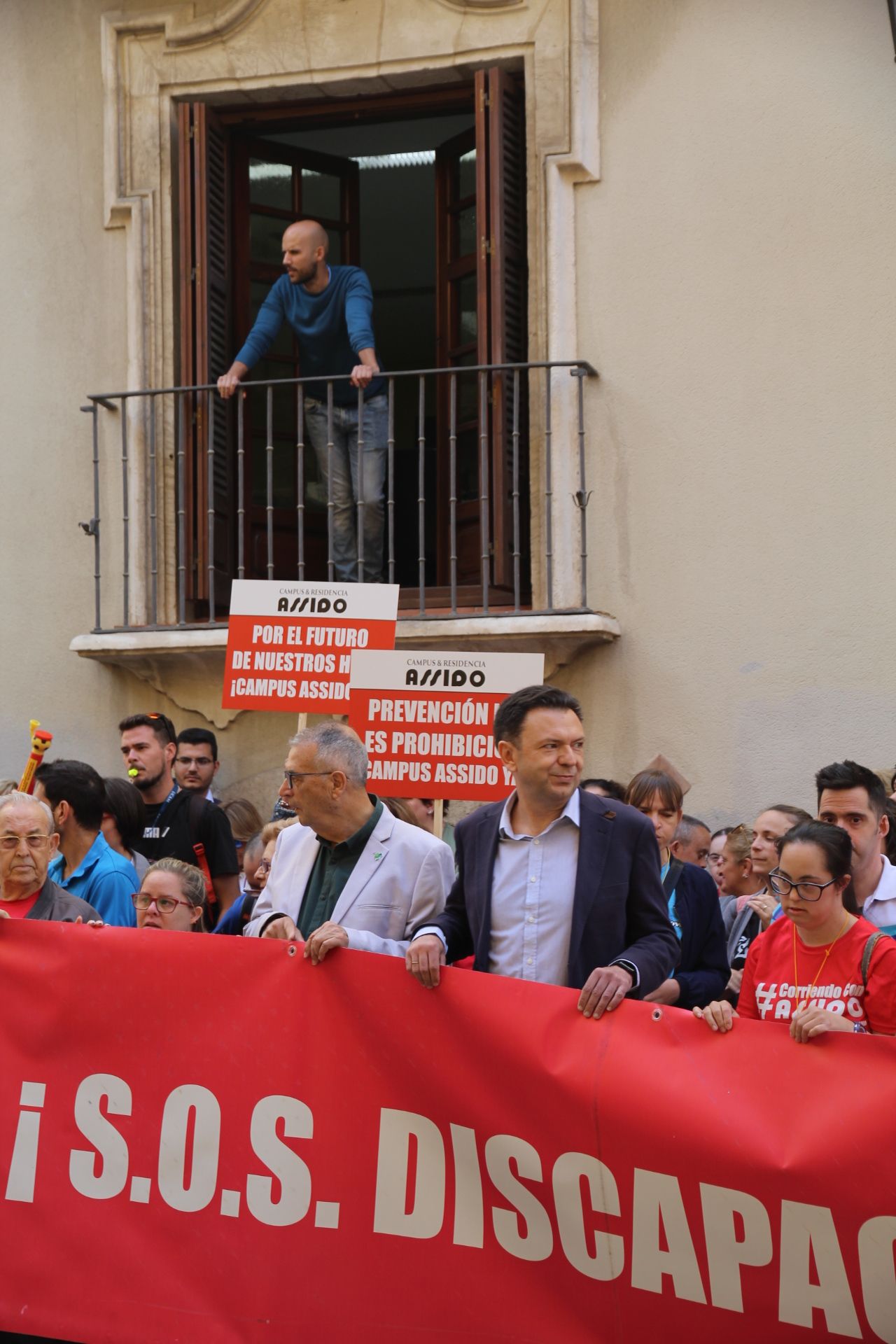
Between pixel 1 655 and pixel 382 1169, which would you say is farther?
pixel 1 655

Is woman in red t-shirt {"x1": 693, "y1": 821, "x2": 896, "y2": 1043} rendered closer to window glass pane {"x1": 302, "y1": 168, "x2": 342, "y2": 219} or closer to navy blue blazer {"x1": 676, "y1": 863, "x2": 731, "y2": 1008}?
navy blue blazer {"x1": 676, "y1": 863, "x2": 731, "y2": 1008}

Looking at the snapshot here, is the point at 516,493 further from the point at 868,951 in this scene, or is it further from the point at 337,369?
the point at 868,951

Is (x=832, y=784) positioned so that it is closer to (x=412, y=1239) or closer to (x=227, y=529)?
(x=412, y=1239)

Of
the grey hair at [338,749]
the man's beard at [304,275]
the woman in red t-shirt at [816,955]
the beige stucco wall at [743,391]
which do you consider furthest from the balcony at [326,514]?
the woman in red t-shirt at [816,955]

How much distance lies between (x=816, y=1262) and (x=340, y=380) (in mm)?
6609

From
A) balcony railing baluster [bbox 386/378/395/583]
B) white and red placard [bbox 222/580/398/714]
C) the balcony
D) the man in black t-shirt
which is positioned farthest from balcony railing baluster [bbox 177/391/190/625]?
white and red placard [bbox 222/580/398/714]

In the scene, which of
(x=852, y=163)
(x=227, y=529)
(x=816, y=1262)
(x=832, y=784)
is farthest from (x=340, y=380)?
(x=816, y=1262)

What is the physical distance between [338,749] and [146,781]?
323cm

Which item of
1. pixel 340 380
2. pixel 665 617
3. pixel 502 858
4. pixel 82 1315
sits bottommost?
pixel 82 1315

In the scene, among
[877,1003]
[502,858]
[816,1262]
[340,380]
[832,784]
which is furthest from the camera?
[340,380]

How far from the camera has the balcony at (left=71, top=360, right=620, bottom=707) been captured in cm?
918

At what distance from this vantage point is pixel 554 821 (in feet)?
14.8

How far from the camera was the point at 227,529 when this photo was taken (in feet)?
33.2

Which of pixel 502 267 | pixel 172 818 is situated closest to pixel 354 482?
pixel 502 267
